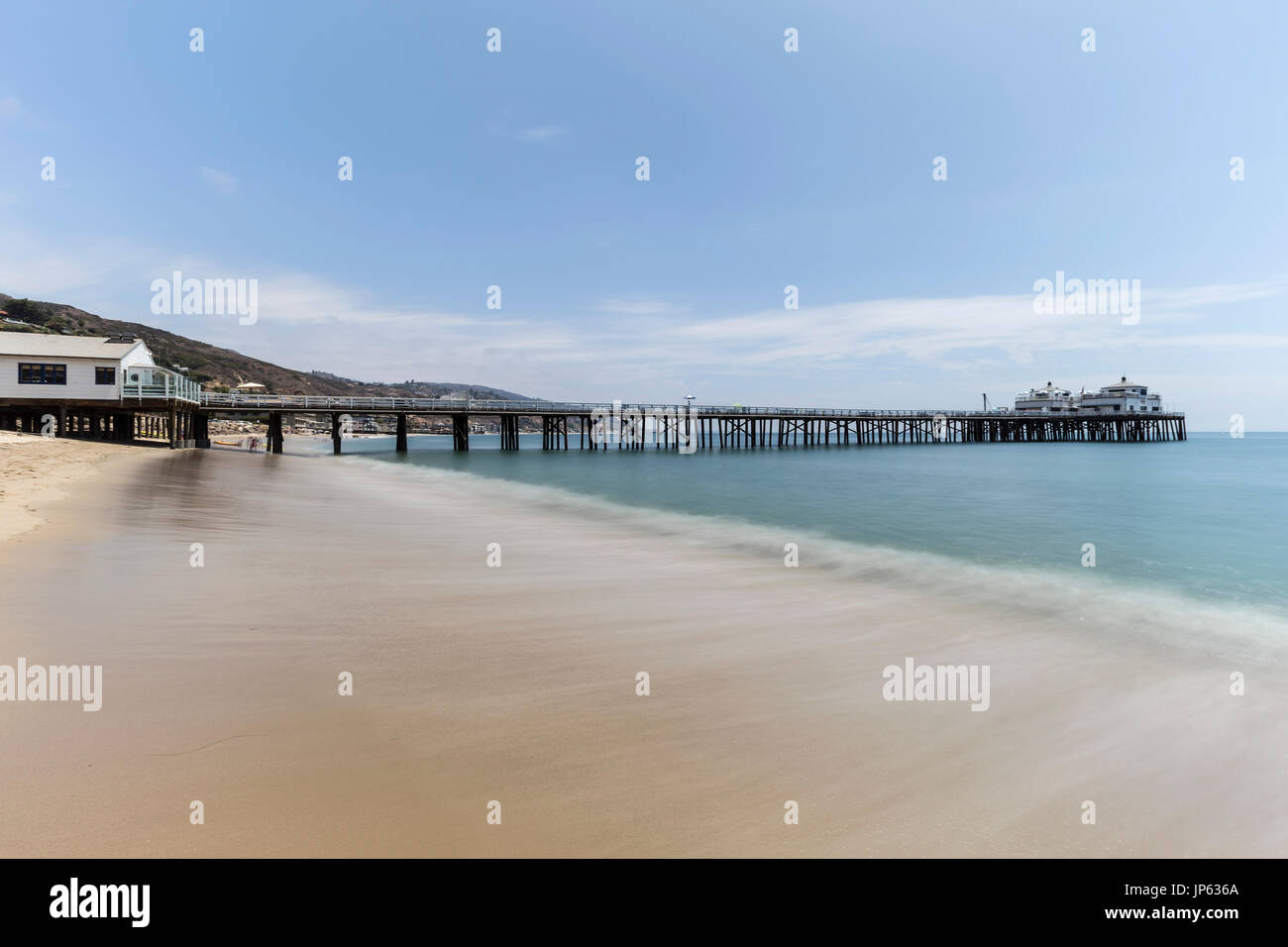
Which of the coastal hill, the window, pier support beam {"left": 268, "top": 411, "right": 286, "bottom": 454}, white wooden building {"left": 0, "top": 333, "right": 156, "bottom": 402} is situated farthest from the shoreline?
the coastal hill

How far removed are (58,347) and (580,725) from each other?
4376 centimetres

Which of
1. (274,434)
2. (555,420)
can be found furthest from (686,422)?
(274,434)

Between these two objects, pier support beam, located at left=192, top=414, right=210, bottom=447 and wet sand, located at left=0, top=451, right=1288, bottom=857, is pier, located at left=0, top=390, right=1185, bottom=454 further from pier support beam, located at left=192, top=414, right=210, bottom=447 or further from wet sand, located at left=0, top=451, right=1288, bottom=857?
wet sand, located at left=0, top=451, right=1288, bottom=857

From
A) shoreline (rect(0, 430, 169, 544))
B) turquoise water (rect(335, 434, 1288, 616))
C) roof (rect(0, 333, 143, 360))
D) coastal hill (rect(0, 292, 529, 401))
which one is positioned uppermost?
coastal hill (rect(0, 292, 529, 401))

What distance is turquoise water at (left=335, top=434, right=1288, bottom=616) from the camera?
13.0 meters

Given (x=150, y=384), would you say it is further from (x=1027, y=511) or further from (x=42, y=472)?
(x=1027, y=511)

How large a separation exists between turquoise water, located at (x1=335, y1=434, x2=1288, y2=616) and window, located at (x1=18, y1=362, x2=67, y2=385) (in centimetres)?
2055

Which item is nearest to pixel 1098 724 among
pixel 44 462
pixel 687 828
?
pixel 687 828

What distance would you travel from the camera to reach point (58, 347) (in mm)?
34000

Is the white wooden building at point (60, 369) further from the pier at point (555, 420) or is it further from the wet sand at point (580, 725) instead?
the wet sand at point (580, 725)

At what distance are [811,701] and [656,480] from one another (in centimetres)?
2957

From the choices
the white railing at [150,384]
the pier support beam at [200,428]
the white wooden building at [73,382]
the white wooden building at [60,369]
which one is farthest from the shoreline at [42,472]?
the pier support beam at [200,428]
